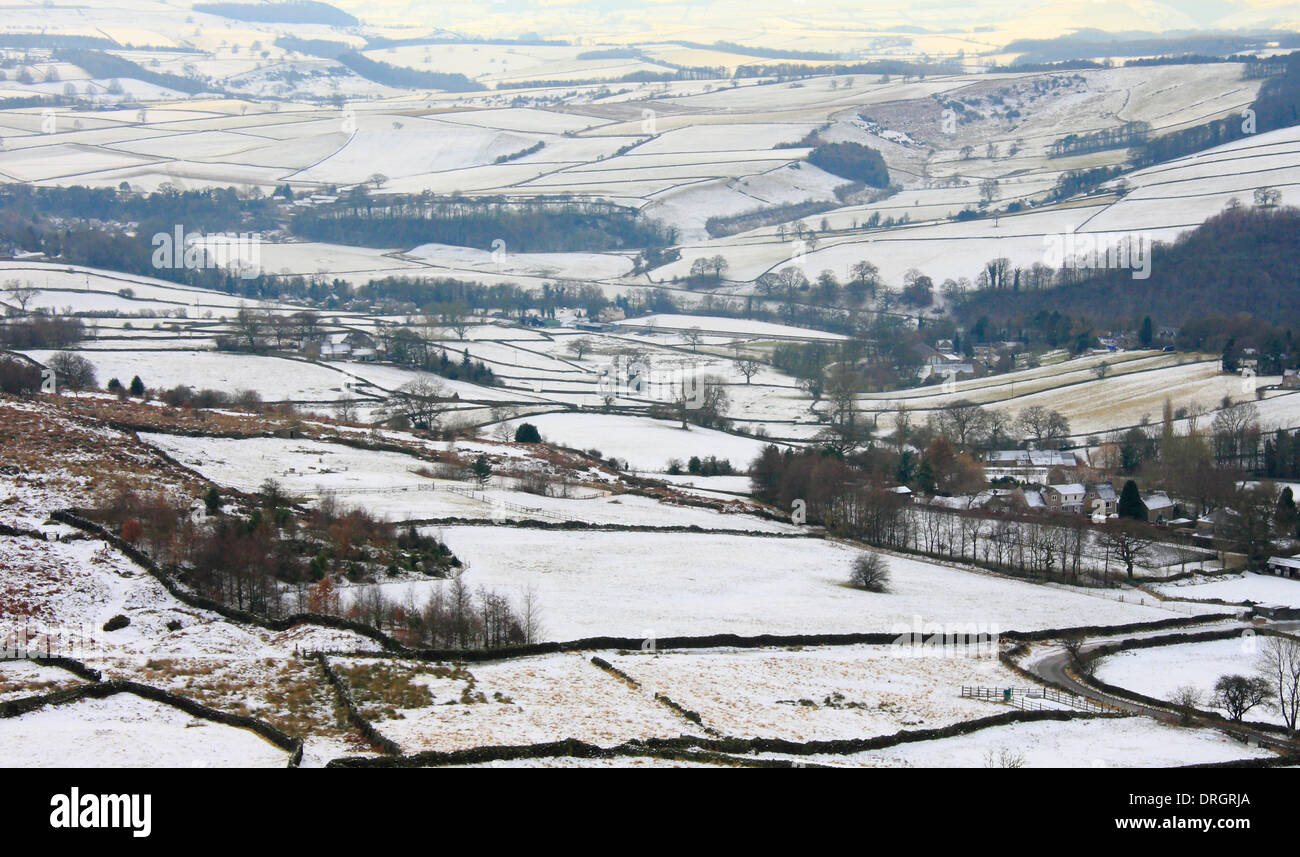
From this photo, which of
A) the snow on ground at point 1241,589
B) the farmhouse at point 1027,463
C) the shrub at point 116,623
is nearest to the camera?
the shrub at point 116,623

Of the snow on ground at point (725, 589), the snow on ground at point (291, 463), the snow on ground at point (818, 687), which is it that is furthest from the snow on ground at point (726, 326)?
the snow on ground at point (818, 687)

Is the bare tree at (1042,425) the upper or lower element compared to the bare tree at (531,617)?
upper

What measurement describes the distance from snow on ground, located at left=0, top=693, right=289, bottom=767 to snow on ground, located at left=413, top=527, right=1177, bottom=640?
1232 cm

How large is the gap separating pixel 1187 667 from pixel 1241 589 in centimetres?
1472

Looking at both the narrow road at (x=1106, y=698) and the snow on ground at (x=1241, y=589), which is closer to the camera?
the narrow road at (x=1106, y=698)

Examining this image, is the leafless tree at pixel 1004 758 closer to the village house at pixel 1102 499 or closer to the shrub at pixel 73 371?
the village house at pixel 1102 499

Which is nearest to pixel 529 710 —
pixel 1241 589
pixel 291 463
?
pixel 291 463

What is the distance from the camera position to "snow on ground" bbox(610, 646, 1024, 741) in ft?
97.1

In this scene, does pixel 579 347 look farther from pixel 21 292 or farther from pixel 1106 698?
pixel 1106 698

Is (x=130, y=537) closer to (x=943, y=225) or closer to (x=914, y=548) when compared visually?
(x=914, y=548)

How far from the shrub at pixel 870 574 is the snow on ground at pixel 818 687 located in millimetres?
7542

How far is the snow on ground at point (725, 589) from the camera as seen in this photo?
39188 millimetres

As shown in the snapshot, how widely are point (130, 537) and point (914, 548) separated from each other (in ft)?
106

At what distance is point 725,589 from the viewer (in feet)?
143
